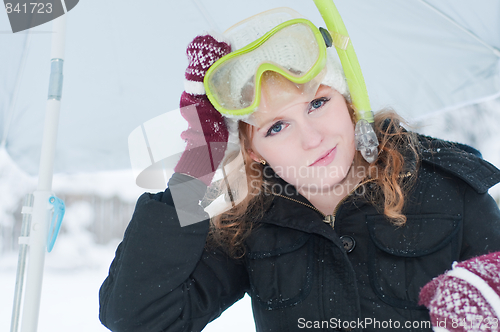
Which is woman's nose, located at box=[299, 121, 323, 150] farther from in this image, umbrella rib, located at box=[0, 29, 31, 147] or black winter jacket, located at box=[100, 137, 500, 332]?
umbrella rib, located at box=[0, 29, 31, 147]

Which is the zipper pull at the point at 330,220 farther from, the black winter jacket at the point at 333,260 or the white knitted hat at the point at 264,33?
the white knitted hat at the point at 264,33

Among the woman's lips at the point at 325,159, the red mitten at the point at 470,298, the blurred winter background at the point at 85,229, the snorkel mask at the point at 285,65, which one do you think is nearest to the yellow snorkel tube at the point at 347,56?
the snorkel mask at the point at 285,65

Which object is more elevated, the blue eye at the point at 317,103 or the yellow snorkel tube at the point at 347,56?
the yellow snorkel tube at the point at 347,56

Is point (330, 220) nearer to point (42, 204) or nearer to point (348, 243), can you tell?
point (348, 243)

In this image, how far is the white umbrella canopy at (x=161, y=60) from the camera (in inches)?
51.3

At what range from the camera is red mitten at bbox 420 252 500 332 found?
0.62 m

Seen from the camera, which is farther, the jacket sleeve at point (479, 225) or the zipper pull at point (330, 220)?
the zipper pull at point (330, 220)

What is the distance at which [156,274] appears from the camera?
3.08 feet

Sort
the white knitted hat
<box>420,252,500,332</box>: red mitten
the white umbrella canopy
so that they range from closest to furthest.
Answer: <box>420,252,500,332</box>: red mitten < the white knitted hat < the white umbrella canopy

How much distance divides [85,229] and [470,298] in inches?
123

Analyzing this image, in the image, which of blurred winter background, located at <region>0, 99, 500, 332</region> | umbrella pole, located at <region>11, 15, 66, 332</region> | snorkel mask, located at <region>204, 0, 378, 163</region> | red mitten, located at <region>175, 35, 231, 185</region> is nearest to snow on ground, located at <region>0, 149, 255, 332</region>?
blurred winter background, located at <region>0, 99, 500, 332</region>

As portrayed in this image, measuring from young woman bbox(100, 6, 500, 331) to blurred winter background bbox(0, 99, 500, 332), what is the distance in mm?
863

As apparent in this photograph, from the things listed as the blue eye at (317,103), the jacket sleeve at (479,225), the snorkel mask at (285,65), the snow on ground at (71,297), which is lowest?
the snow on ground at (71,297)

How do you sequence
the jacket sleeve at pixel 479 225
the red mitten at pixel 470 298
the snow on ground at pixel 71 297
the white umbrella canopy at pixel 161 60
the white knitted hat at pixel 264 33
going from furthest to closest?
the snow on ground at pixel 71 297, the white umbrella canopy at pixel 161 60, the white knitted hat at pixel 264 33, the jacket sleeve at pixel 479 225, the red mitten at pixel 470 298
